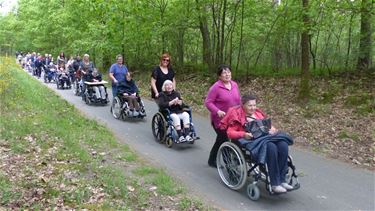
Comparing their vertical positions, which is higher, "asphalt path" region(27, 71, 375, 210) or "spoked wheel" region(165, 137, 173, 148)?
"spoked wheel" region(165, 137, 173, 148)

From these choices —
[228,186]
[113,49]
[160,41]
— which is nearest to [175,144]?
[228,186]

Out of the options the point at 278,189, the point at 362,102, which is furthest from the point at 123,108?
the point at 278,189

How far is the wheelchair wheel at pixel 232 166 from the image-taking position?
5.55 meters

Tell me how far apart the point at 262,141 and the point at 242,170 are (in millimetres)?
545

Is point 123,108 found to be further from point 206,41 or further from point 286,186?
point 206,41

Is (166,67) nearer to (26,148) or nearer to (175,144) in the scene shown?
(175,144)

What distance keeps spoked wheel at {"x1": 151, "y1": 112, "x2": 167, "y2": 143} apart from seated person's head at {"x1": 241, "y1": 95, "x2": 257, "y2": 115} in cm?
286

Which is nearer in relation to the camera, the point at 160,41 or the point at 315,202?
the point at 315,202

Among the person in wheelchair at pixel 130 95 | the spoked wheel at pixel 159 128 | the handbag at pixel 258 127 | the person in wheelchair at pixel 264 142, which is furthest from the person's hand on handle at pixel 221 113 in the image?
the person in wheelchair at pixel 130 95

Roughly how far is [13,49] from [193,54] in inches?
1628

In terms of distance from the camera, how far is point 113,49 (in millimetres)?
A: 22609

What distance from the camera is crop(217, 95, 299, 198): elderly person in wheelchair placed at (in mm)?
5219

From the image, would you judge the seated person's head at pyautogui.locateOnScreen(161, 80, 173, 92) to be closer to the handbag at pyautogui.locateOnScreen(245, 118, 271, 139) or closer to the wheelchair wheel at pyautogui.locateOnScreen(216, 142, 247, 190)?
the wheelchair wheel at pyautogui.locateOnScreen(216, 142, 247, 190)

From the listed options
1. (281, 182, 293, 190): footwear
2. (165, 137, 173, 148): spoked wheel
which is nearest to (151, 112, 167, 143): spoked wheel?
(165, 137, 173, 148): spoked wheel
